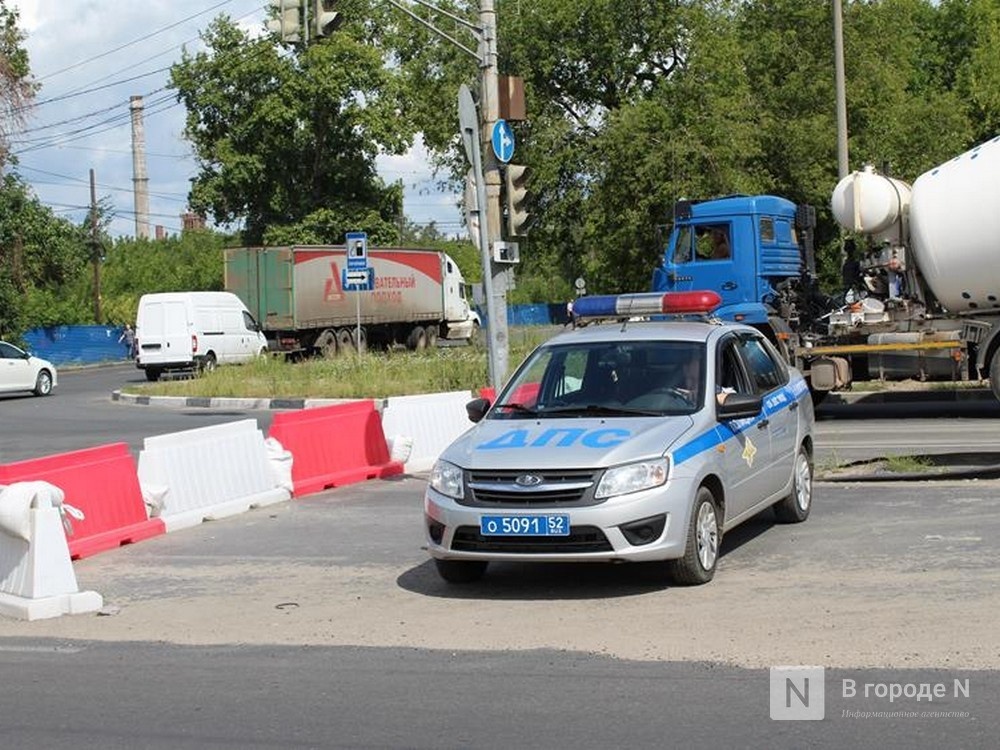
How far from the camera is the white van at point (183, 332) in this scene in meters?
37.2

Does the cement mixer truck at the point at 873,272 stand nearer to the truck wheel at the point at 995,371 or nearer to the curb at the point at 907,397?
the truck wheel at the point at 995,371

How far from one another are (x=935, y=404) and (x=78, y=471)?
1514 centimetres

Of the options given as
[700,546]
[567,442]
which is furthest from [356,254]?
[700,546]

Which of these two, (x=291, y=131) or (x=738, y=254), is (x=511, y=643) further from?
(x=291, y=131)

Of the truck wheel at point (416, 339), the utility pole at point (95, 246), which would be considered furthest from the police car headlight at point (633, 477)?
the utility pole at point (95, 246)

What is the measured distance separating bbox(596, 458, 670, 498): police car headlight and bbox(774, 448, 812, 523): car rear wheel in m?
2.60

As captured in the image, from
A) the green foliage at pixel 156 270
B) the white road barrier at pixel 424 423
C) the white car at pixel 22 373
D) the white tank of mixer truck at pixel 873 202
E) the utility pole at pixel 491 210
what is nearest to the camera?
the utility pole at pixel 491 210

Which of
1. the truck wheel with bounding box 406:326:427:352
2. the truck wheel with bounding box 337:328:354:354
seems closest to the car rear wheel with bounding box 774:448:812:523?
the truck wheel with bounding box 337:328:354:354

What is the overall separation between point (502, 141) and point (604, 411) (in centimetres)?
795

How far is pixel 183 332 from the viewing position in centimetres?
3716

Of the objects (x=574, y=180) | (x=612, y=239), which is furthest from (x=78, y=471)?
(x=574, y=180)

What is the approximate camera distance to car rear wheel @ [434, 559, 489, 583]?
895 centimetres

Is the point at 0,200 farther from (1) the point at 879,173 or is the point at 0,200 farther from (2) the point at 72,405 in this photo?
(1) the point at 879,173

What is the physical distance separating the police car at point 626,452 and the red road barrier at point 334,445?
3.97m
